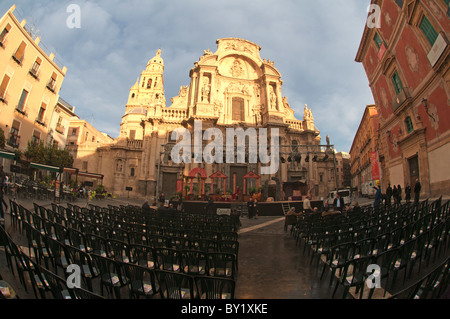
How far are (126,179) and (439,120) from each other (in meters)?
33.0

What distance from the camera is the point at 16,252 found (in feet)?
9.32

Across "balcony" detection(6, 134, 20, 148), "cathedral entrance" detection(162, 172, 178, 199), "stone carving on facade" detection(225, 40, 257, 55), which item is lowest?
"cathedral entrance" detection(162, 172, 178, 199)

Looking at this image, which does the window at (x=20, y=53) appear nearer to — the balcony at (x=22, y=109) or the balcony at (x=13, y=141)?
the balcony at (x=22, y=109)

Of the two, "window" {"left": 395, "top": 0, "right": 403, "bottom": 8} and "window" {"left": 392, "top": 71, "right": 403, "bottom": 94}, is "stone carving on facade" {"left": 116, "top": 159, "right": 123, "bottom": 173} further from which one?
"window" {"left": 395, "top": 0, "right": 403, "bottom": 8}

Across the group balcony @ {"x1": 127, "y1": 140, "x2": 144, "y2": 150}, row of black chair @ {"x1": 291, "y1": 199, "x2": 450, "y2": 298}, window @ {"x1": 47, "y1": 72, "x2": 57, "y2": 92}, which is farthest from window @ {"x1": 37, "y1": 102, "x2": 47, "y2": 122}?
row of black chair @ {"x1": 291, "y1": 199, "x2": 450, "y2": 298}

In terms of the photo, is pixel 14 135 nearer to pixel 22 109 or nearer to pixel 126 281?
pixel 22 109

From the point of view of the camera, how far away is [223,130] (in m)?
31.2

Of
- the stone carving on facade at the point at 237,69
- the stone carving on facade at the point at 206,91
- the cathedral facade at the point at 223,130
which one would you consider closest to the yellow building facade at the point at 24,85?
the cathedral facade at the point at 223,130

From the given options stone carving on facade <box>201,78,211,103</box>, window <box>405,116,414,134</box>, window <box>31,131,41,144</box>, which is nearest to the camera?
window <box>405,116,414,134</box>

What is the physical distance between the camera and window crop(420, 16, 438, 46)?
489 inches

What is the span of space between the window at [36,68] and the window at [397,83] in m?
34.6

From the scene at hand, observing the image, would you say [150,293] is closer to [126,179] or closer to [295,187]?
[295,187]

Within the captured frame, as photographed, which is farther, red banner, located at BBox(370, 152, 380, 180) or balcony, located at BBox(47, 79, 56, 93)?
balcony, located at BBox(47, 79, 56, 93)
